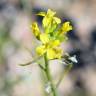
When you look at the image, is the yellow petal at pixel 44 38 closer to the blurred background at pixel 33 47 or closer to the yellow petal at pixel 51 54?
the yellow petal at pixel 51 54

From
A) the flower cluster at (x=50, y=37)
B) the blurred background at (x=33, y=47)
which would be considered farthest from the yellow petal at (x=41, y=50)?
the blurred background at (x=33, y=47)

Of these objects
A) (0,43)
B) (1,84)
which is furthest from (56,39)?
(0,43)

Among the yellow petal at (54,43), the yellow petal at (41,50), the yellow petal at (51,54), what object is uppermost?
the yellow petal at (54,43)

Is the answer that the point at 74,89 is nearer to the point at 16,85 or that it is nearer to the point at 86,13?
the point at 16,85

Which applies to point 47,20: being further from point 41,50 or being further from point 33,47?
point 33,47

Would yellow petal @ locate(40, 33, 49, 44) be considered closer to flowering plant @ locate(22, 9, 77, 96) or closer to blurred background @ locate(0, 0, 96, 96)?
flowering plant @ locate(22, 9, 77, 96)

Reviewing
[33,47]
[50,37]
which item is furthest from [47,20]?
[33,47]

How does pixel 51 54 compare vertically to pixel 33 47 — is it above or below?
above

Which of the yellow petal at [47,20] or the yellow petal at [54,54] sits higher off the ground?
the yellow petal at [47,20]
